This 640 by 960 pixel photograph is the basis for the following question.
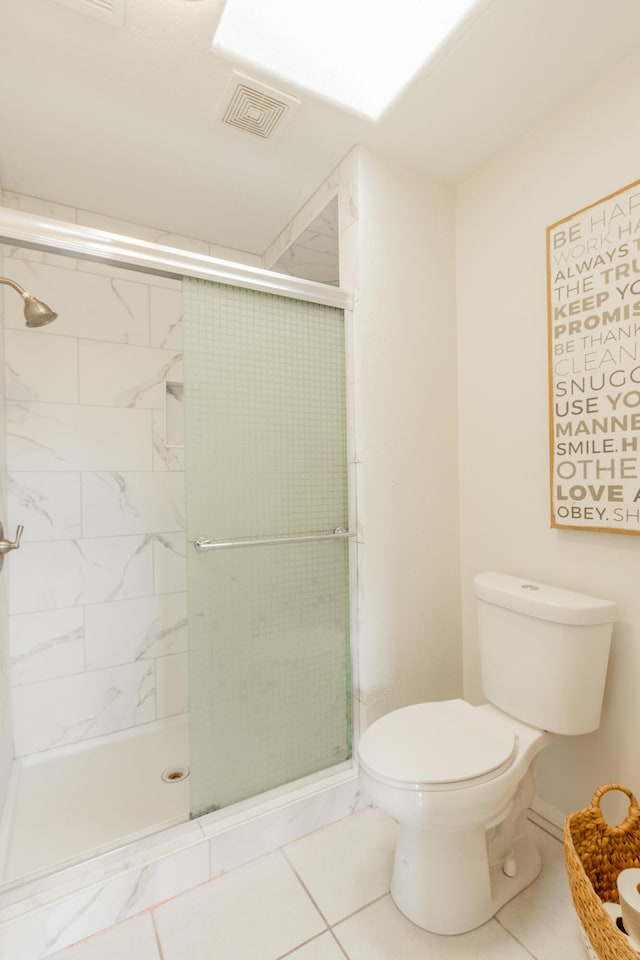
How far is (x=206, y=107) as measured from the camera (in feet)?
4.84

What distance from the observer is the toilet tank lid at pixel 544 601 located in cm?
127

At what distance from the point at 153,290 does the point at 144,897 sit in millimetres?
2170

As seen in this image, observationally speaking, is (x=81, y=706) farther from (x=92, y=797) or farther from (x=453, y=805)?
(x=453, y=805)

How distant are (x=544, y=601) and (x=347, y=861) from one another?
38.6 inches

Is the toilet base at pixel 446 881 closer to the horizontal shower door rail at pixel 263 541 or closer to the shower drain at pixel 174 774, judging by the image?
the horizontal shower door rail at pixel 263 541

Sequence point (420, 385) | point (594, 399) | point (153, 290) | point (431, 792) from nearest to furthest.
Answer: point (431, 792) < point (594, 399) < point (420, 385) < point (153, 290)

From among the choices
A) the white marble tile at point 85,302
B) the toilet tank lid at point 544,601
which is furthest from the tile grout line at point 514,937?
the white marble tile at point 85,302

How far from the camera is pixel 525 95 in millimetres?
1450

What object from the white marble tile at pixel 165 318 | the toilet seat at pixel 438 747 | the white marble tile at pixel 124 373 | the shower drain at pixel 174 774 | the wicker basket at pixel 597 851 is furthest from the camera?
the white marble tile at pixel 165 318

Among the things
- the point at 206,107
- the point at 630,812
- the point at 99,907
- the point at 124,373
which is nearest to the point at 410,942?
the point at 630,812

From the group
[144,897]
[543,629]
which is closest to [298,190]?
[543,629]

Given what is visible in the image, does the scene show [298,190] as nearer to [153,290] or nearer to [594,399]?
[153,290]

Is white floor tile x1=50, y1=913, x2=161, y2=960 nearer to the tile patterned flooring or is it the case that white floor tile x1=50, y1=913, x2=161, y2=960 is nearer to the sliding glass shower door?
the tile patterned flooring

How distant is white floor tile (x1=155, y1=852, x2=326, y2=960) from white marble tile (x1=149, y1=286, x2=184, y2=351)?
1985 millimetres
